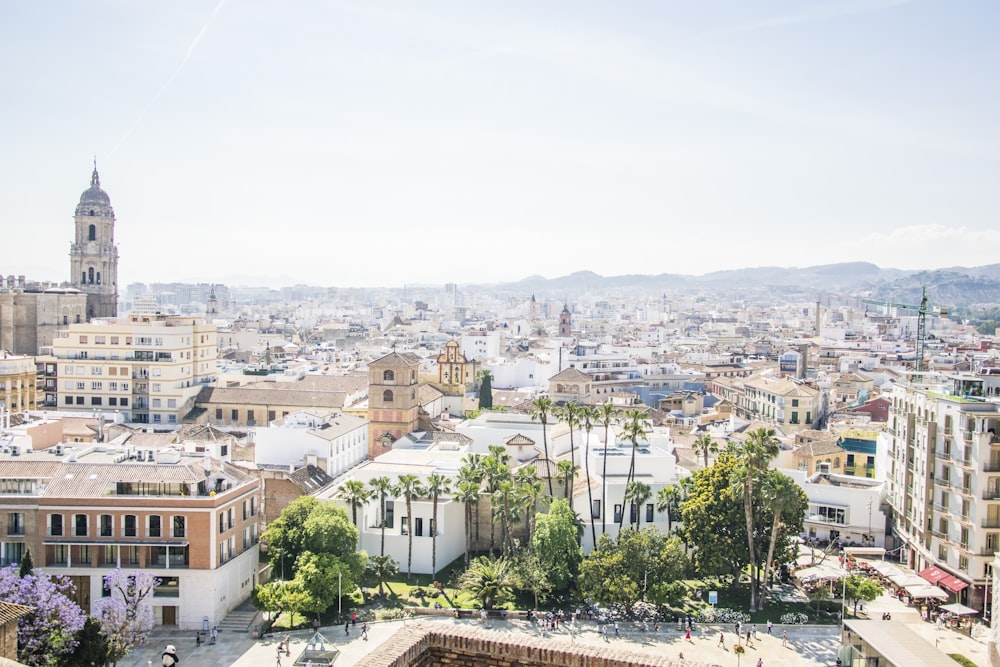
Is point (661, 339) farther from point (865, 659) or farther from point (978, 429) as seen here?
point (865, 659)

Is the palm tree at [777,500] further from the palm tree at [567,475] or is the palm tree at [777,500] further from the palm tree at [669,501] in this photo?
the palm tree at [567,475]

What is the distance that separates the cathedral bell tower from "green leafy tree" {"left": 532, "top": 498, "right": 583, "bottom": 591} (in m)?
88.3

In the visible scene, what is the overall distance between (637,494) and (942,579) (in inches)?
598

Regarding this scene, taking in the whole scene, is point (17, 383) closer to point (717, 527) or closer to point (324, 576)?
point (324, 576)

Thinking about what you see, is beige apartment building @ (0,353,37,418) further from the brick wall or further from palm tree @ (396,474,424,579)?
the brick wall

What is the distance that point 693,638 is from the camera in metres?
37.5

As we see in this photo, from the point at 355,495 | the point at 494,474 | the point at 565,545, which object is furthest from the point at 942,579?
the point at 355,495

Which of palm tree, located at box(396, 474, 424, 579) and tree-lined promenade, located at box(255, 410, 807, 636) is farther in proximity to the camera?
palm tree, located at box(396, 474, 424, 579)

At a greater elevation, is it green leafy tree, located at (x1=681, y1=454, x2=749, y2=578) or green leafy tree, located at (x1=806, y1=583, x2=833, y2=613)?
green leafy tree, located at (x1=681, y1=454, x2=749, y2=578)

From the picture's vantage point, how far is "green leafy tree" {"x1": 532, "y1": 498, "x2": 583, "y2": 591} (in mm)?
41438

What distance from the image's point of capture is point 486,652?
12281 millimetres

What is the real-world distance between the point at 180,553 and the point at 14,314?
79.4 metres

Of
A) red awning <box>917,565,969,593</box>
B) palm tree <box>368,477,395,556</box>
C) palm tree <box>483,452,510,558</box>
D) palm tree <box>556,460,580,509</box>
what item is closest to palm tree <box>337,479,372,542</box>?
palm tree <box>368,477,395,556</box>

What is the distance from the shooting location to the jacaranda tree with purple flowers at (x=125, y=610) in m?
32.9
